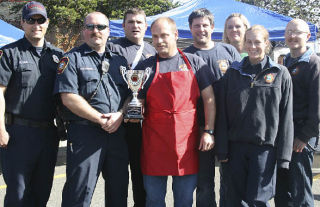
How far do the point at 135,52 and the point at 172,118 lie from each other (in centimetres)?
110

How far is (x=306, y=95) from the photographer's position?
3.12m

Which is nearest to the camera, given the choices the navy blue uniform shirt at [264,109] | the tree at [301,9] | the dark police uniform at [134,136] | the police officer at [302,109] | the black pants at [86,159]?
the navy blue uniform shirt at [264,109]

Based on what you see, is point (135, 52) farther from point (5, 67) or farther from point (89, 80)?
point (5, 67)

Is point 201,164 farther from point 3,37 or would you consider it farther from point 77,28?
point 77,28

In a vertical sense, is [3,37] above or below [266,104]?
above

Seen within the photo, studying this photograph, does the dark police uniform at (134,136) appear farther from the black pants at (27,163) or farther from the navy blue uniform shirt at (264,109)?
the navy blue uniform shirt at (264,109)

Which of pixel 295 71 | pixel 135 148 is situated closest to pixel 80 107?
pixel 135 148

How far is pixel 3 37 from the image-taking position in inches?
308

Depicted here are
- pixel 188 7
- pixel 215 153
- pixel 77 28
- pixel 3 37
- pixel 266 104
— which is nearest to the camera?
pixel 266 104

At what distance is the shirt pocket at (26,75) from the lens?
9.99ft

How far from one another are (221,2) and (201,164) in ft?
24.5

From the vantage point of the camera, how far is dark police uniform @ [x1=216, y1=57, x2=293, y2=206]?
9.26 ft

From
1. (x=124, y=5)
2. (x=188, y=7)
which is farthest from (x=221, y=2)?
(x=124, y=5)

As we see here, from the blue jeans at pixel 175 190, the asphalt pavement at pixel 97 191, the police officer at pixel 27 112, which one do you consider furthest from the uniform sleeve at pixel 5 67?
the asphalt pavement at pixel 97 191
